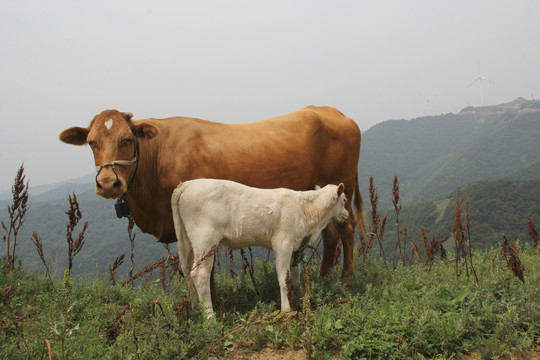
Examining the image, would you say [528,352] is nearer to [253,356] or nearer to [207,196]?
[253,356]

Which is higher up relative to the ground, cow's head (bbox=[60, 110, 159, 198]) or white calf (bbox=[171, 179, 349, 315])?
cow's head (bbox=[60, 110, 159, 198])

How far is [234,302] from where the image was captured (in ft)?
16.4

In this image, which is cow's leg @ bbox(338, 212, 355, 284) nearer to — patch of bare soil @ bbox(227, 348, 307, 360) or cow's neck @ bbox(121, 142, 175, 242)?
patch of bare soil @ bbox(227, 348, 307, 360)

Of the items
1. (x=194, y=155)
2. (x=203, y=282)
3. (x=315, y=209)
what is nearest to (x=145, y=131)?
(x=194, y=155)

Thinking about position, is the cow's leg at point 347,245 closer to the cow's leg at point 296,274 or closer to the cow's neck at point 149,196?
the cow's leg at point 296,274

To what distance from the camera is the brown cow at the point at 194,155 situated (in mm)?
4375

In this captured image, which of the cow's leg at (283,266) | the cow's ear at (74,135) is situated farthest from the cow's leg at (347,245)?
the cow's ear at (74,135)

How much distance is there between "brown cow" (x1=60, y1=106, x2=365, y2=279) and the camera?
172 inches

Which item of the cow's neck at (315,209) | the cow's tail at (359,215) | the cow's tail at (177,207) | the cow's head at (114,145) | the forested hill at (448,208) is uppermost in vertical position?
the cow's head at (114,145)

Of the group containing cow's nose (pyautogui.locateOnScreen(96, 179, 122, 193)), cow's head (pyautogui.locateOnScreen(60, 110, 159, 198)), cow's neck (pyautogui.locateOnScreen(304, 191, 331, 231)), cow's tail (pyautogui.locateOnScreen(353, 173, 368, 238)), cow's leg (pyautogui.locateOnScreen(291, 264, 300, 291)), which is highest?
cow's head (pyautogui.locateOnScreen(60, 110, 159, 198))

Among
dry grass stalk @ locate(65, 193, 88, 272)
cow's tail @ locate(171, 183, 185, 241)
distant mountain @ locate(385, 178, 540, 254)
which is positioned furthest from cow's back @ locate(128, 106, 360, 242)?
distant mountain @ locate(385, 178, 540, 254)

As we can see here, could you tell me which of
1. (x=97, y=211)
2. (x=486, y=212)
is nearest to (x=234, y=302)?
(x=486, y=212)

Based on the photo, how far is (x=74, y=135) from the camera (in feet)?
15.8

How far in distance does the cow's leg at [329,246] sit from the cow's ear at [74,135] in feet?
12.7
